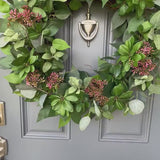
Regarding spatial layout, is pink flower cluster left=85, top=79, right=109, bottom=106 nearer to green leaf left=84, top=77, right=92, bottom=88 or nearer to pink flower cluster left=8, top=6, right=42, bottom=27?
green leaf left=84, top=77, right=92, bottom=88

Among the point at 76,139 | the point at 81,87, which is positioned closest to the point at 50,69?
the point at 81,87

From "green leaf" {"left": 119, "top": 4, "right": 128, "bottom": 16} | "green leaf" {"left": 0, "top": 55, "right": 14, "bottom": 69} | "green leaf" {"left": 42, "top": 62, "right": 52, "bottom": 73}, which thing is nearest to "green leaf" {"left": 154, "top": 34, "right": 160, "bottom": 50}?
"green leaf" {"left": 119, "top": 4, "right": 128, "bottom": 16}

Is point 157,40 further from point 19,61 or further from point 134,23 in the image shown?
point 19,61

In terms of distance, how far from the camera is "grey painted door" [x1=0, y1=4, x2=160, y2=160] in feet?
2.36

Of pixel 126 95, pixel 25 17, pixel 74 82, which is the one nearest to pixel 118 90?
pixel 126 95

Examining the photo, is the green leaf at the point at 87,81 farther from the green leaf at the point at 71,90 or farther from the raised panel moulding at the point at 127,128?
the raised panel moulding at the point at 127,128

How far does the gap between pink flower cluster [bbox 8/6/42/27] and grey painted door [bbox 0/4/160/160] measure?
0.85ft

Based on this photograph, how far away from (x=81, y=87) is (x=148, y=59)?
0.72 ft

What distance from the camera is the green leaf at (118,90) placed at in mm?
557

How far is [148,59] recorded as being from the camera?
0.52m

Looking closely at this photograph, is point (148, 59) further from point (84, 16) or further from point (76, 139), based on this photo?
point (76, 139)

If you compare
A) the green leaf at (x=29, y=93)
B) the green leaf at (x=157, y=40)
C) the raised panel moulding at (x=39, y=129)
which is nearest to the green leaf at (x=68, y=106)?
the green leaf at (x=29, y=93)

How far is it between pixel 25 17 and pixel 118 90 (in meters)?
0.36

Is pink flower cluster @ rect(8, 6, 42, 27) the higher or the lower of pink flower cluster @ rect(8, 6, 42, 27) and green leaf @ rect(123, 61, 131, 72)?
the higher
